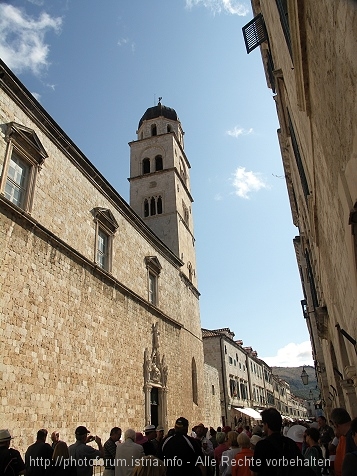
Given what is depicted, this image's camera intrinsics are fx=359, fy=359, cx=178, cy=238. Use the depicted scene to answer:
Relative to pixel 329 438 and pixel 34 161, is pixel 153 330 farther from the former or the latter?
pixel 329 438

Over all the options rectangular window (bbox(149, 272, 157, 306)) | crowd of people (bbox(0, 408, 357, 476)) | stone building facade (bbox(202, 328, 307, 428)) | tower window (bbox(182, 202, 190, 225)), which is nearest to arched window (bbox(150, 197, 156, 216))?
tower window (bbox(182, 202, 190, 225))

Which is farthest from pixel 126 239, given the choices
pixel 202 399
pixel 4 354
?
pixel 202 399

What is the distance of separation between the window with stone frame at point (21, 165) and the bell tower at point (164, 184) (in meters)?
13.8

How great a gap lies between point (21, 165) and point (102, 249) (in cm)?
489

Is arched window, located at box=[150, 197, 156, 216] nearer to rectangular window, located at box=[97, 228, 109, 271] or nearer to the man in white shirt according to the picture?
rectangular window, located at box=[97, 228, 109, 271]

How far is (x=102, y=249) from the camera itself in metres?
14.0

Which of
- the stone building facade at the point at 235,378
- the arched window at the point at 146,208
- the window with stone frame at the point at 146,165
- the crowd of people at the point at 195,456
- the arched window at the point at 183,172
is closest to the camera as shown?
the crowd of people at the point at 195,456

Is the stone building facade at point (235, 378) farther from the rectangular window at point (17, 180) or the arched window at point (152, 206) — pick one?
the rectangular window at point (17, 180)

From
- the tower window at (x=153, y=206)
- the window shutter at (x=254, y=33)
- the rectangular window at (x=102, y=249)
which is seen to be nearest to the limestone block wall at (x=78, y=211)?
the rectangular window at (x=102, y=249)

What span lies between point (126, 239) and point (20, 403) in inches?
339

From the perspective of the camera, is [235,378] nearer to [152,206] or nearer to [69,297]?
[152,206]

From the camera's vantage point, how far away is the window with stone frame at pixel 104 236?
44.2 feet

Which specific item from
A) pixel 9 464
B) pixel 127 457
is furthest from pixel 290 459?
pixel 9 464

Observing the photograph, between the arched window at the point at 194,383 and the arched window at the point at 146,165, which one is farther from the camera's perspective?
the arched window at the point at 146,165
